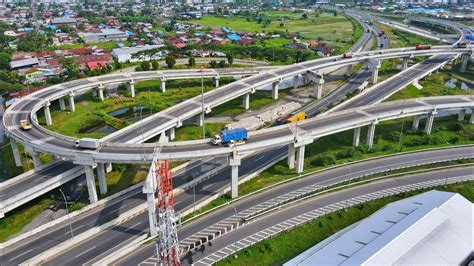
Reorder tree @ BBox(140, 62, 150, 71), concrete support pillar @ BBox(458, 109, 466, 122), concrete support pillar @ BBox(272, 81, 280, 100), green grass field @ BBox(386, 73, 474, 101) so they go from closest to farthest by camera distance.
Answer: concrete support pillar @ BBox(458, 109, 466, 122)
concrete support pillar @ BBox(272, 81, 280, 100)
green grass field @ BBox(386, 73, 474, 101)
tree @ BBox(140, 62, 150, 71)

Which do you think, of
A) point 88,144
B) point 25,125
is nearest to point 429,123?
point 88,144

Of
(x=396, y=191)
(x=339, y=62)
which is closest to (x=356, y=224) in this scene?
(x=396, y=191)

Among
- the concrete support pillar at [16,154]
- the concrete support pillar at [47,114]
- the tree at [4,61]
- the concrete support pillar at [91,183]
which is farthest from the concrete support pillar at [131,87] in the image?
the tree at [4,61]

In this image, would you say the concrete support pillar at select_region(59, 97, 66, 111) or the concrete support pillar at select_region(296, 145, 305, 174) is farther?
the concrete support pillar at select_region(59, 97, 66, 111)

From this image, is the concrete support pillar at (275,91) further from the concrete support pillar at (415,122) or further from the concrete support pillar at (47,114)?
the concrete support pillar at (47,114)

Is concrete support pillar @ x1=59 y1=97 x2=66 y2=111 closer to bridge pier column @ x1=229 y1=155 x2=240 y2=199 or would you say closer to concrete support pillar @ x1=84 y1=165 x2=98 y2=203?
concrete support pillar @ x1=84 y1=165 x2=98 y2=203

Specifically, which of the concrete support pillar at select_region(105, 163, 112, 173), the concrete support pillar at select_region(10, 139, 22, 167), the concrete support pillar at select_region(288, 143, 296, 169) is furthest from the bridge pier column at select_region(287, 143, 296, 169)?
the concrete support pillar at select_region(10, 139, 22, 167)

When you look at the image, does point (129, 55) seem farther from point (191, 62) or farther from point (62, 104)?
point (62, 104)
